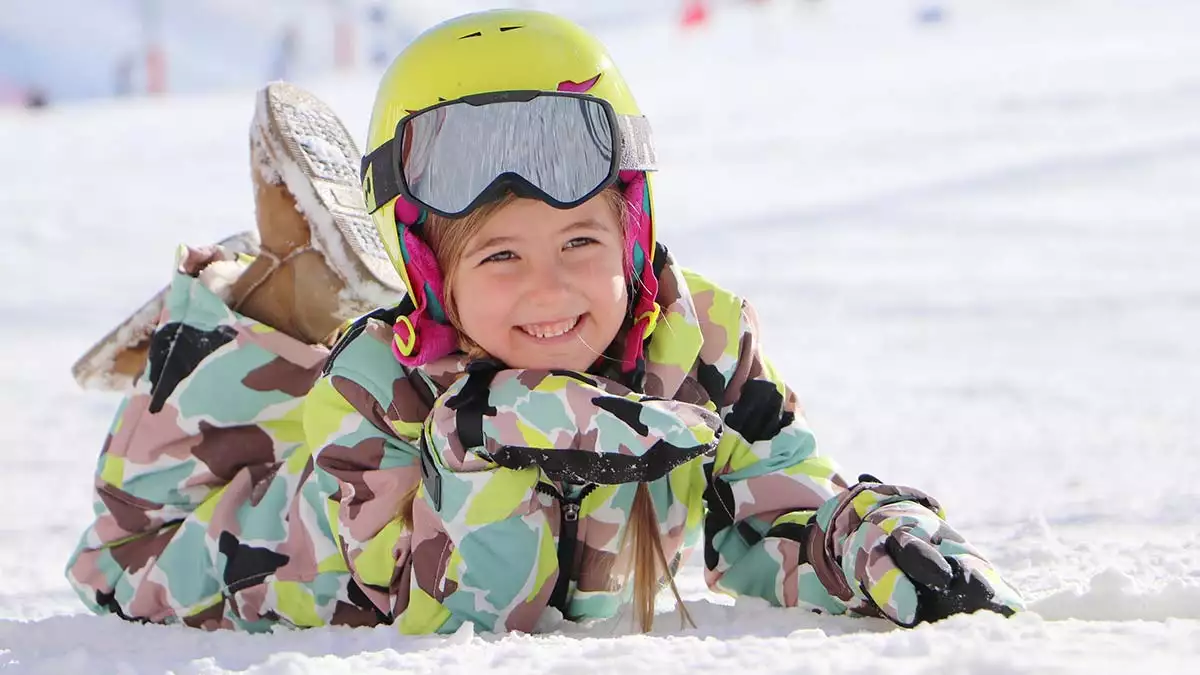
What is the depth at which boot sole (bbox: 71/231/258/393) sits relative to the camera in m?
2.83

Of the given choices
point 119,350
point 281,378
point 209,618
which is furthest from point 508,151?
point 119,350

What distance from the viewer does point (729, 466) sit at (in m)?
2.15

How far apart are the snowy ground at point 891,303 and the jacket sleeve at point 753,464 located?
0.32 feet

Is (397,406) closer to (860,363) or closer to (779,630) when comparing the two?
(779,630)

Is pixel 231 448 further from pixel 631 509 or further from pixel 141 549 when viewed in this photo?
pixel 631 509

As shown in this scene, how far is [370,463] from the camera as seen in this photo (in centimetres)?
204

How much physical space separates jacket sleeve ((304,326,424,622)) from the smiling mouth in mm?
255

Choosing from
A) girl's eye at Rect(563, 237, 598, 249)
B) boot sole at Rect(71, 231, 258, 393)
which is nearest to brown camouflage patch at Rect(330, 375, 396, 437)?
girl's eye at Rect(563, 237, 598, 249)

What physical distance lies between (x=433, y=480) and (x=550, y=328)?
0.92 feet

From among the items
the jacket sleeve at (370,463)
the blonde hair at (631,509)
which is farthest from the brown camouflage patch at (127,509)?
the blonde hair at (631,509)

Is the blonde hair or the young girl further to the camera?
the blonde hair

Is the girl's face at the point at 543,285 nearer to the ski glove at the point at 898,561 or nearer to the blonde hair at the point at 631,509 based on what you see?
the blonde hair at the point at 631,509

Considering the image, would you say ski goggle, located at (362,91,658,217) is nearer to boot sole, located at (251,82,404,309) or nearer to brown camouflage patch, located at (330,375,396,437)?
brown camouflage patch, located at (330,375,396,437)

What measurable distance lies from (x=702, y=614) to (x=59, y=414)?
345cm
